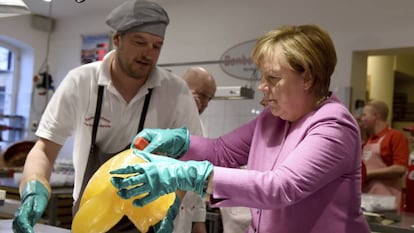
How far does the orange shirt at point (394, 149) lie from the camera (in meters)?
3.95

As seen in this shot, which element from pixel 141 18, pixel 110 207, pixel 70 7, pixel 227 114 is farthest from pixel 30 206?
pixel 70 7

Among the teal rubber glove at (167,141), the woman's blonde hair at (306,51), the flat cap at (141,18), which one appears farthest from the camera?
the flat cap at (141,18)

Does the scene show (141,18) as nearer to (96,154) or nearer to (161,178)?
(96,154)

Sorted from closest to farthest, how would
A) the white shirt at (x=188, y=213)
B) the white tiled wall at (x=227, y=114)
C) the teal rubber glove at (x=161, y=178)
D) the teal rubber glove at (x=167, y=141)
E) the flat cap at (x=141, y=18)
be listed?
the teal rubber glove at (x=161, y=178)
the teal rubber glove at (x=167, y=141)
the flat cap at (x=141, y=18)
the white shirt at (x=188, y=213)
the white tiled wall at (x=227, y=114)

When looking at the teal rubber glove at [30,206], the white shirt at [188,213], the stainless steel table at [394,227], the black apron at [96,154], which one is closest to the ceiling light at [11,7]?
the black apron at [96,154]

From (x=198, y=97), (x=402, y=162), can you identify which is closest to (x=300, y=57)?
(x=198, y=97)

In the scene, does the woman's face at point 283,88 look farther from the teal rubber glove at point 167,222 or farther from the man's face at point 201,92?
the man's face at point 201,92

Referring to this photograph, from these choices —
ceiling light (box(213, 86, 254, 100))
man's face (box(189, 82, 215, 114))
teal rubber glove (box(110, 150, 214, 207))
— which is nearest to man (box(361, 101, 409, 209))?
ceiling light (box(213, 86, 254, 100))

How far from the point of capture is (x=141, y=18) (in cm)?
164

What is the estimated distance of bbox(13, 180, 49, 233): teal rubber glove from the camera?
4.36 ft

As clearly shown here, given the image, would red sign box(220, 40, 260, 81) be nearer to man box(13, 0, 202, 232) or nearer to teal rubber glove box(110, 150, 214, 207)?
man box(13, 0, 202, 232)

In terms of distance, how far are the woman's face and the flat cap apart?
1.87 ft

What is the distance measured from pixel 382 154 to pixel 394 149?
0.10 meters

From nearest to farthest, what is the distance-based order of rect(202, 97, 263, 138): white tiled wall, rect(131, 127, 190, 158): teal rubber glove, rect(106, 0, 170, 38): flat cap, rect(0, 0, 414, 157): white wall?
rect(131, 127, 190, 158): teal rubber glove
rect(106, 0, 170, 38): flat cap
rect(0, 0, 414, 157): white wall
rect(202, 97, 263, 138): white tiled wall
